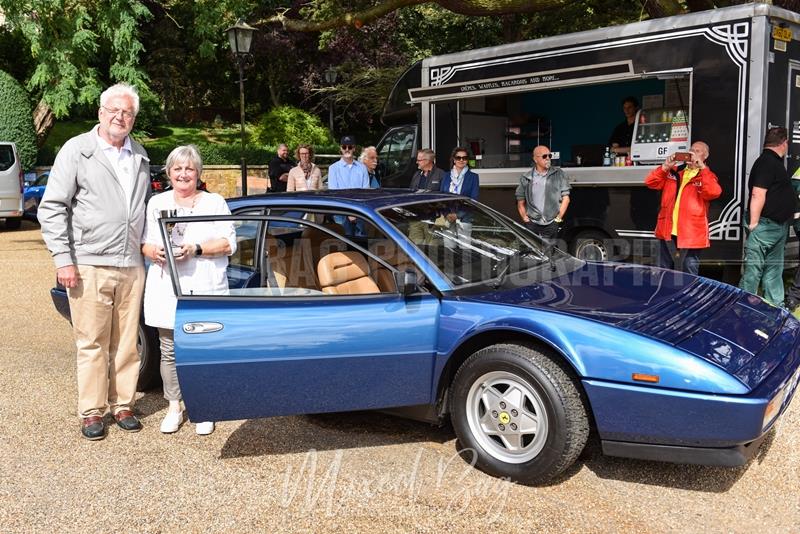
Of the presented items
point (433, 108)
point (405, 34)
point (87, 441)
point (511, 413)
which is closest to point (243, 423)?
point (87, 441)

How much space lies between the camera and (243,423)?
15.0 feet

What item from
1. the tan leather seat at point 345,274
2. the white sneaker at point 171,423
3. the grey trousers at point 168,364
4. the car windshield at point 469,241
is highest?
the car windshield at point 469,241

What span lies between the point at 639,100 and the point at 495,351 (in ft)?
25.0

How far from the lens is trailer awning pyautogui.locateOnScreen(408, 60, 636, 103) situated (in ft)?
27.4

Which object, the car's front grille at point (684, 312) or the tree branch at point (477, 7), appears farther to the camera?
the tree branch at point (477, 7)

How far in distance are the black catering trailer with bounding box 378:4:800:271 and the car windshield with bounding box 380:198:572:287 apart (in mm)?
3748

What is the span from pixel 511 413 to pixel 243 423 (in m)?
1.84

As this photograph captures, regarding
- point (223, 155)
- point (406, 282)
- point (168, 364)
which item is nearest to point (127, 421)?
point (168, 364)

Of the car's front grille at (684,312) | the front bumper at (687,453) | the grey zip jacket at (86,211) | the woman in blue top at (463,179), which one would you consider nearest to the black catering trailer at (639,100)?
the woman in blue top at (463,179)

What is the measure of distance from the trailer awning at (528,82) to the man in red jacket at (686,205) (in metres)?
1.79

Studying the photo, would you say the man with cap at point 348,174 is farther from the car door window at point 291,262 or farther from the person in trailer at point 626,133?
the car door window at point 291,262

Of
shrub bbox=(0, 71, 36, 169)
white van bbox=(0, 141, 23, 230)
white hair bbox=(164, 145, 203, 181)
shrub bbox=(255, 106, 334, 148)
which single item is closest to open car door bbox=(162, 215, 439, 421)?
white hair bbox=(164, 145, 203, 181)

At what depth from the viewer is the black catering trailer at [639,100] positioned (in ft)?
24.4

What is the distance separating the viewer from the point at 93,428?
4.34 m
